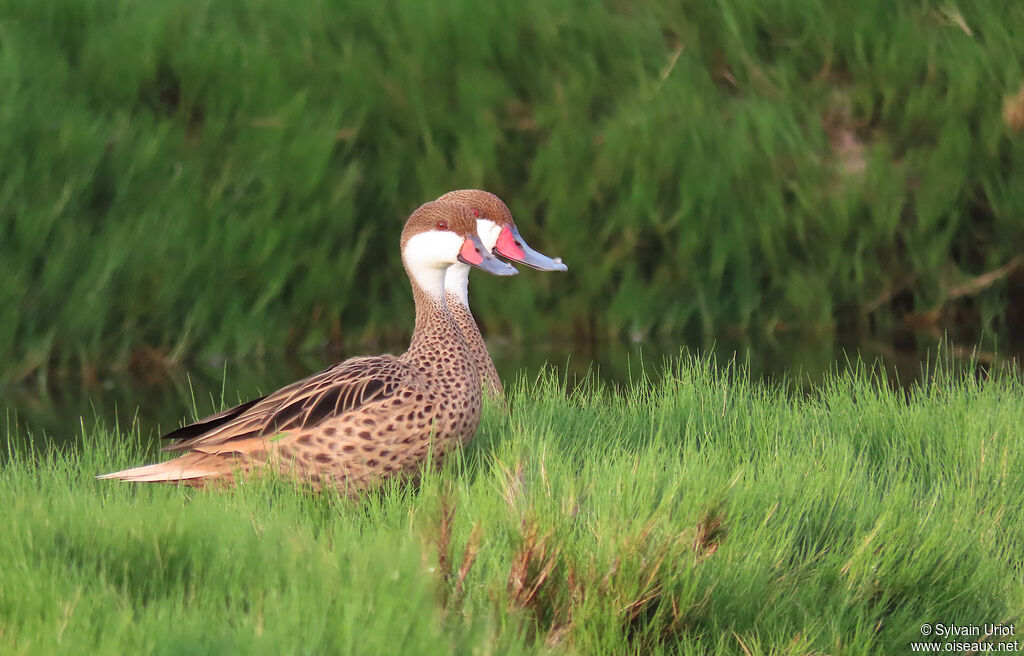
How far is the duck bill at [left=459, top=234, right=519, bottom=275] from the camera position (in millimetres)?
3961

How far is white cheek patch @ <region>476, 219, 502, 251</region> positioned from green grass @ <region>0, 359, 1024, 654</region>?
1.56 meters

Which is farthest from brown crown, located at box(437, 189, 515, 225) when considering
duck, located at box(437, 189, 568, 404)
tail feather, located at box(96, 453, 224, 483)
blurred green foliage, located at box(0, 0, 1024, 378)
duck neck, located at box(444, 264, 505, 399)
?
tail feather, located at box(96, 453, 224, 483)

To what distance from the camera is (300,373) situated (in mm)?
5797

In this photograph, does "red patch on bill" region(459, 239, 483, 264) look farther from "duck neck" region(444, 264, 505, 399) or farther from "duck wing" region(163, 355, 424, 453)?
"duck neck" region(444, 264, 505, 399)

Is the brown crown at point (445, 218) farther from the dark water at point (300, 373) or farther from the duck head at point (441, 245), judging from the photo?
the dark water at point (300, 373)

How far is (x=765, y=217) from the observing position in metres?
6.74

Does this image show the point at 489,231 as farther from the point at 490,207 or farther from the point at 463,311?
the point at 463,311

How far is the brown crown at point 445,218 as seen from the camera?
3.96m

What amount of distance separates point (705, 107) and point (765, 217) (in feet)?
2.35

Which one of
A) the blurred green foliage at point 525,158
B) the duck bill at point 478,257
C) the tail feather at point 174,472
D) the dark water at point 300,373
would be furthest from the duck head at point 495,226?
the tail feather at point 174,472

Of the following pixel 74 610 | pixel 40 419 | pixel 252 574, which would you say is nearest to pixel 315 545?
pixel 252 574

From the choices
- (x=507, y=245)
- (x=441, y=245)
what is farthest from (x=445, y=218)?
(x=507, y=245)

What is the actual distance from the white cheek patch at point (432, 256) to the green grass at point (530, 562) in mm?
677

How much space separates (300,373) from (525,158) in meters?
1.82
